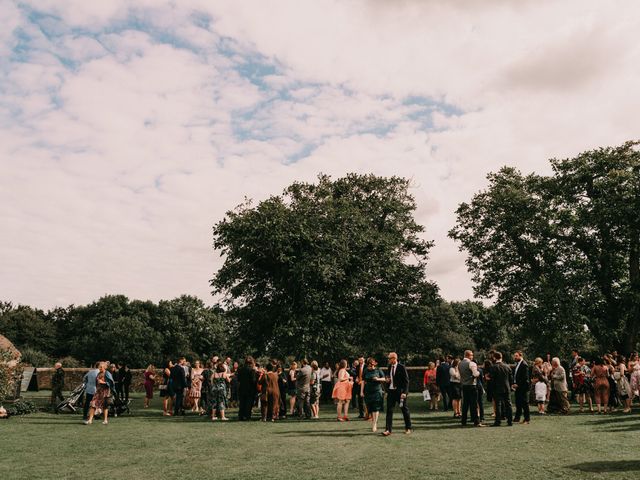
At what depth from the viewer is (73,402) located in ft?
68.9

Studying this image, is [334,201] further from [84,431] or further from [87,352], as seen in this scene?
[87,352]

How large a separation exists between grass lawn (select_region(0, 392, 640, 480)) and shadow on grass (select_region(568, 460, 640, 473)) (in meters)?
0.01

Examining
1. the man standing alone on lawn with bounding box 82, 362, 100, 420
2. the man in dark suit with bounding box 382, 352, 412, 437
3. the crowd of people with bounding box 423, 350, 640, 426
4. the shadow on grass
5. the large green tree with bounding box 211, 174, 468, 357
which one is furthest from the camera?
the large green tree with bounding box 211, 174, 468, 357

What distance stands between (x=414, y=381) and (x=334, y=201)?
15626 millimetres

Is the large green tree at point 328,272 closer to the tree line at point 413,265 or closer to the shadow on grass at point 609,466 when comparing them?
the tree line at point 413,265

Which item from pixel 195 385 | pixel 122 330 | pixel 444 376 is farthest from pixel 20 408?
pixel 122 330

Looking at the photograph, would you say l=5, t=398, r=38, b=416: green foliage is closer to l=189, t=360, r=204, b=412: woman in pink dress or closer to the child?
l=189, t=360, r=204, b=412: woman in pink dress

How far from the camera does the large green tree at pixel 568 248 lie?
1111 inches

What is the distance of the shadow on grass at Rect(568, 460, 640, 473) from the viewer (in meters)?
8.23

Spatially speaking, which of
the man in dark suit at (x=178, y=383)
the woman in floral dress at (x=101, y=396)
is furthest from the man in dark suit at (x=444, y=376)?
the woman in floral dress at (x=101, y=396)

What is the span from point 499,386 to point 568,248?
18234 mm

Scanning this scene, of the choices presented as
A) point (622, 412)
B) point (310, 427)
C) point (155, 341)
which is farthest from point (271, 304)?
point (155, 341)

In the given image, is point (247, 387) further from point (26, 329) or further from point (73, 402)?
point (26, 329)

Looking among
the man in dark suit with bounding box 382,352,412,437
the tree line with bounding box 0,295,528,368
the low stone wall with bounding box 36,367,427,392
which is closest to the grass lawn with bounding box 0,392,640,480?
the man in dark suit with bounding box 382,352,412,437
